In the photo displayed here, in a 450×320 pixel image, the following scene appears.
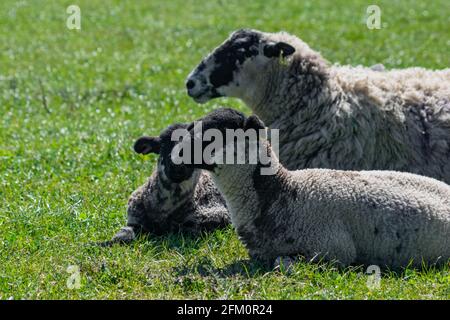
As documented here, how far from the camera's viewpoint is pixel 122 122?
41.3 feet

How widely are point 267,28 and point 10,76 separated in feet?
20.4

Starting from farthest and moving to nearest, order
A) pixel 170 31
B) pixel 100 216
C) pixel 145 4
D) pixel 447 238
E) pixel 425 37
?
pixel 145 4 → pixel 170 31 → pixel 425 37 → pixel 100 216 → pixel 447 238

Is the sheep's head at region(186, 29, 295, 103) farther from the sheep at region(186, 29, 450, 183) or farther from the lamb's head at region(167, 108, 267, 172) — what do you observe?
the lamb's head at region(167, 108, 267, 172)

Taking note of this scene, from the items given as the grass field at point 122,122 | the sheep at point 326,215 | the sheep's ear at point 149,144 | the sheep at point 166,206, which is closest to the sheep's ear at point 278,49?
the sheep at point 166,206

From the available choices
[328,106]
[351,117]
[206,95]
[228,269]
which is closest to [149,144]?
[206,95]

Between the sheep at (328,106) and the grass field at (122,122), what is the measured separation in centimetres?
154

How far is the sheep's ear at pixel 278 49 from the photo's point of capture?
916cm

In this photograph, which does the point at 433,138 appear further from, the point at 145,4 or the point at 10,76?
the point at 145,4

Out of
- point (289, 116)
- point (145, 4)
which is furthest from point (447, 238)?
point (145, 4)

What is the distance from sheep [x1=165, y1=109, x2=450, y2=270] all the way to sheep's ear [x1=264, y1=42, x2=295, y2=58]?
2133 millimetres

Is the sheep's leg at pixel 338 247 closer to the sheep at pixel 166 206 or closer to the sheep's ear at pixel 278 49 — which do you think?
the sheep at pixel 166 206

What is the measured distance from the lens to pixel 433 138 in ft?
29.9

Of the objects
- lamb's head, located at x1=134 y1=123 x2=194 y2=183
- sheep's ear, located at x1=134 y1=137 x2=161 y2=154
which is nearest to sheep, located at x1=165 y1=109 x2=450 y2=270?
lamb's head, located at x1=134 y1=123 x2=194 y2=183
